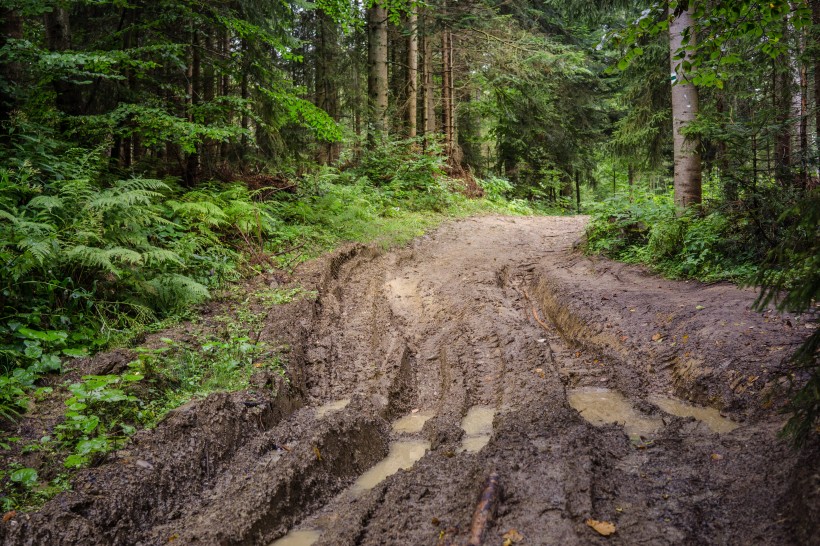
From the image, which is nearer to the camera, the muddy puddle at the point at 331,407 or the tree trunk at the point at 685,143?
the muddy puddle at the point at 331,407

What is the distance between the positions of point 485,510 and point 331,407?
228 cm

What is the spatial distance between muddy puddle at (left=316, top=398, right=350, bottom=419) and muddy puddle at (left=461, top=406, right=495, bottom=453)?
3.63 ft

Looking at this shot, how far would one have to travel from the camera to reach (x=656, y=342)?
4836 mm

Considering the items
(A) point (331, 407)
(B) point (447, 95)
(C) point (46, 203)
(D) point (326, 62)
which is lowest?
(A) point (331, 407)

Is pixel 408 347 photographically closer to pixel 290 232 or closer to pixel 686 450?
pixel 686 450

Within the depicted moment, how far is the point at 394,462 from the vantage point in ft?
11.9

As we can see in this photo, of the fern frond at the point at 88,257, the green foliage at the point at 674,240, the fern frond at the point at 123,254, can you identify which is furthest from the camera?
the green foliage at the point at 674,240

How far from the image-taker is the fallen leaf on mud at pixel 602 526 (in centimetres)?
221

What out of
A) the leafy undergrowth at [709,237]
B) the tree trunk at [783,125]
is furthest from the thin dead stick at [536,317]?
the tree trunk at [783,125]

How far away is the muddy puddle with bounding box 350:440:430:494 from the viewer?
336 cm

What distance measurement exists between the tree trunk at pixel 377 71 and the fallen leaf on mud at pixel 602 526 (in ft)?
48.4

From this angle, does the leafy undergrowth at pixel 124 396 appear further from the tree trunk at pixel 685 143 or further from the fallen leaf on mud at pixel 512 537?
the tree trunk at pixel 685 143

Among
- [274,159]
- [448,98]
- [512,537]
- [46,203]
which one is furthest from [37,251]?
[448,98]

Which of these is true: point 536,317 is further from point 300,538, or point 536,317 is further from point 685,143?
point 300,538
